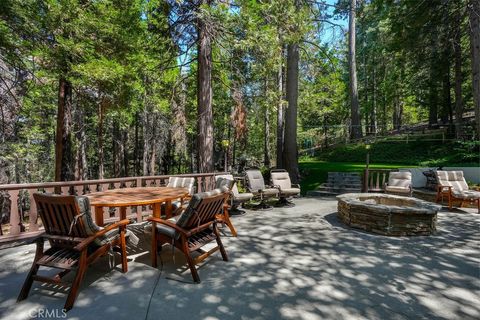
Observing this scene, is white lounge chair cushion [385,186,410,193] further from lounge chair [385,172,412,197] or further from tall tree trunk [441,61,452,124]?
tall tree trunk [441,61,452,124]

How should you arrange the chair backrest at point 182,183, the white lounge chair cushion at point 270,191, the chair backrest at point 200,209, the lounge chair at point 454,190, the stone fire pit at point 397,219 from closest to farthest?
the chair backrest at point 200,209
the stone fire pit at point 397,219
the chair backrest at point 182,183
the lounge chair at point 454,190
the white lounge chair cushion at point 270,191

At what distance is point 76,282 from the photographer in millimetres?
2443

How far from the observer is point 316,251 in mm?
3766

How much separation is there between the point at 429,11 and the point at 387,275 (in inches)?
345

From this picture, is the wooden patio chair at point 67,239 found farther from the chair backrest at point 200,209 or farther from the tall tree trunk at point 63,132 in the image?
the tall tree trunk at point 63,132

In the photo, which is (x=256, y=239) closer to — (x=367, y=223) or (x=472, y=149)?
(x=367, y=223)

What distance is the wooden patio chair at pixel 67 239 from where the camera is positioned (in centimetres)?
250

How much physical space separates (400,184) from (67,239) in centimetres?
765

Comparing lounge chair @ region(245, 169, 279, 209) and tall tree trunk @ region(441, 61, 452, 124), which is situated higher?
tall tree trunk @ region(441, 61, 452, 124)

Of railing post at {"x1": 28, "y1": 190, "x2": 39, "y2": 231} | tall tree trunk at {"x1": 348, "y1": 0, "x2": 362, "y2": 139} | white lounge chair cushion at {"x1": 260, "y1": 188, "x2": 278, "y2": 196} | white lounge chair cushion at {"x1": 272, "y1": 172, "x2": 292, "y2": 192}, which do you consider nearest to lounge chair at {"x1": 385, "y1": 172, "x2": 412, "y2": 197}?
white lounge chair cushion at {"x1": 272, "y1": 172, "x2": 292, "y2": 192}

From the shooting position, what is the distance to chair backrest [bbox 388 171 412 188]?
7345mm

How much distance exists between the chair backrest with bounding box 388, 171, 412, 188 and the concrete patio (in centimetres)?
304

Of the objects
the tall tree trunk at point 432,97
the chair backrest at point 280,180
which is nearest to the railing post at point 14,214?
the chair backrest at point 280,180

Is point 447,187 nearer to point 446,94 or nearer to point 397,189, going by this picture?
point 397,189
